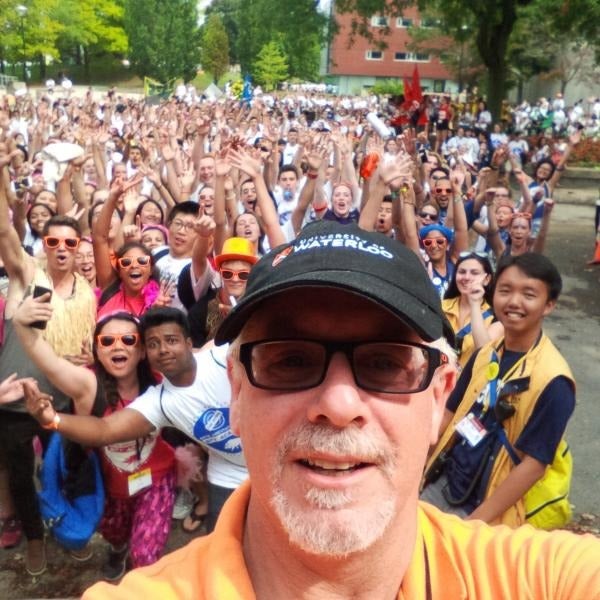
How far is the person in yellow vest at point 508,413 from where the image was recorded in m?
2.55

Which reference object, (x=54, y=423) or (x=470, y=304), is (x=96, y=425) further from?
(x=470, y=304)

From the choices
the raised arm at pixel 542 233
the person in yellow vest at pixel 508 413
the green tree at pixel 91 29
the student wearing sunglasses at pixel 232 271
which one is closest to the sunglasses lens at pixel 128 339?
the student wearing sunglasses at pixel 232 271

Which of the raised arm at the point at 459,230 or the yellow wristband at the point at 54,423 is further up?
the raised arm at the point at 459,230

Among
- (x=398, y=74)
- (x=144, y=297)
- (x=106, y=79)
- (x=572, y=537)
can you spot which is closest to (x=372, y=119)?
(x=144, y=297)

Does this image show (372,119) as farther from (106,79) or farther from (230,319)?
(106,79)

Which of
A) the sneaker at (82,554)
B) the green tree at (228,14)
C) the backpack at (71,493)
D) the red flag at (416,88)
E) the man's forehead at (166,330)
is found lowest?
the sneaker at (82,554)

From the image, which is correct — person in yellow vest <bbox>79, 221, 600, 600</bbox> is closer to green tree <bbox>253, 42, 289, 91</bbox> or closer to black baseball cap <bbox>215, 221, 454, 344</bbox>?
black baseball cap <bbox>215, 221, 454, 344</bbox>

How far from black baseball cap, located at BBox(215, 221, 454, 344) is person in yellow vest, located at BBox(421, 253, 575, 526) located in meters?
1.45

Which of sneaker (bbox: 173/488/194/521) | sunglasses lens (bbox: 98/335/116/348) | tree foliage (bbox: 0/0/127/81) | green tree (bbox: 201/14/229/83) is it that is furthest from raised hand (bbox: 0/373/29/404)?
green tree (bbox: 201/14/229/83)

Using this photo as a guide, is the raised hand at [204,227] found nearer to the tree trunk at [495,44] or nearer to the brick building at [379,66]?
Result: the tree trunk at [495,44]

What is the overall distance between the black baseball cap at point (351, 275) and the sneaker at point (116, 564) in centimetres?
277

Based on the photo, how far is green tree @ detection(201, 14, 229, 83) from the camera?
69188 millimetres

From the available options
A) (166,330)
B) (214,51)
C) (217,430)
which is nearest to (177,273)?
(166,330)

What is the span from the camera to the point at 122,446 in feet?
10.9
